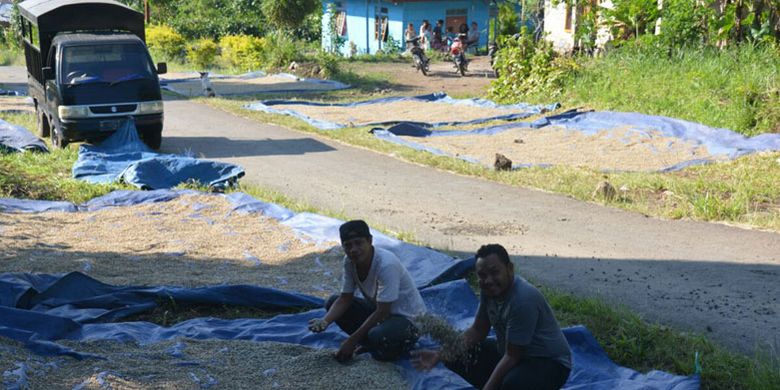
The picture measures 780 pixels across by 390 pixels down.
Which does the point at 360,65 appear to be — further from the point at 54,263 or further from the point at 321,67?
the point at 54,263

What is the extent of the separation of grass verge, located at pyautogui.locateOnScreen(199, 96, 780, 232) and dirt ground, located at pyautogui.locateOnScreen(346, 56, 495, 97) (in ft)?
33.6

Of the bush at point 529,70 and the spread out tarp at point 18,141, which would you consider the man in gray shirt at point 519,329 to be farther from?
the bush at point 529,70

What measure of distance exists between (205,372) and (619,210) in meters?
6.31

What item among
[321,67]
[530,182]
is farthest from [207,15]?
[530,182]

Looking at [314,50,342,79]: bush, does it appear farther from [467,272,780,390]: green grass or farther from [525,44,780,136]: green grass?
[467,272,780,390]: green grass

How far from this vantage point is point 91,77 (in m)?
14.1

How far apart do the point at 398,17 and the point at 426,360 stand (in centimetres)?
3284

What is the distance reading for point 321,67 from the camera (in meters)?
28.0

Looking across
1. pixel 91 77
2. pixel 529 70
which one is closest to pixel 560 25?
pixel 529 70

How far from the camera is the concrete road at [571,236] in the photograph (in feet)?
23.1

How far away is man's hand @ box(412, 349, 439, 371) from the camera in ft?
17.2

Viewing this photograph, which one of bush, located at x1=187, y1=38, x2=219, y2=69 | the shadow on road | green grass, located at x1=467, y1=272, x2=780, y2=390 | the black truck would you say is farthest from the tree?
green grass, located at x1=467, y1=272, x2=780, y2=390

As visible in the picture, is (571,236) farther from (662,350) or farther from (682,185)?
(662,350)

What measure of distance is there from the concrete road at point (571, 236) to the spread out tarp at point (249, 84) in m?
9.89
